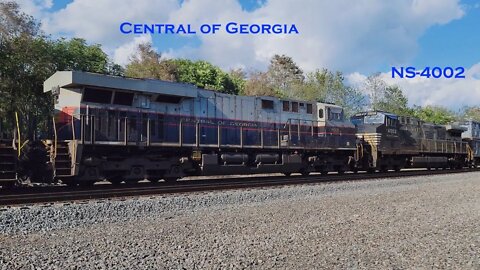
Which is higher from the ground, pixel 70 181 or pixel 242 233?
pixel 70 181

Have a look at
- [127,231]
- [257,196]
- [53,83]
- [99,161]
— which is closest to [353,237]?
[127,231]

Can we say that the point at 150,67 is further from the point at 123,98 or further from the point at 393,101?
the point at 393,101

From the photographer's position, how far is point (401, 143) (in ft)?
79.7

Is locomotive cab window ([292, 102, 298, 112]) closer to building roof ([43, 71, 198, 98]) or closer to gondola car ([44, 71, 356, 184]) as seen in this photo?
gondola car ([44, 71, 356, 184])

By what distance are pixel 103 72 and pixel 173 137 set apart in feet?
49.6

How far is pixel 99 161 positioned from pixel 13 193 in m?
2.32

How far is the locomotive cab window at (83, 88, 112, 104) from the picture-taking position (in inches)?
509

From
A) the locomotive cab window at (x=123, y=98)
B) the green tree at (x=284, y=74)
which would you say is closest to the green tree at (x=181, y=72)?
the green tree at (x=284, y=74)

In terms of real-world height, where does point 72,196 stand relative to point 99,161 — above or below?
below

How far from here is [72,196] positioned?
35.0 feet

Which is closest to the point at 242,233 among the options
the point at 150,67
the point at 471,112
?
the point at 150,67

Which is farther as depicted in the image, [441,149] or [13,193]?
[441,149]

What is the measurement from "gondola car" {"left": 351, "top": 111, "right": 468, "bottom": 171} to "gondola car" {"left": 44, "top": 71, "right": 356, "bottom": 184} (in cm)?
271

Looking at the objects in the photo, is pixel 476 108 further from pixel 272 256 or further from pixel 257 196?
pixel 272 256
